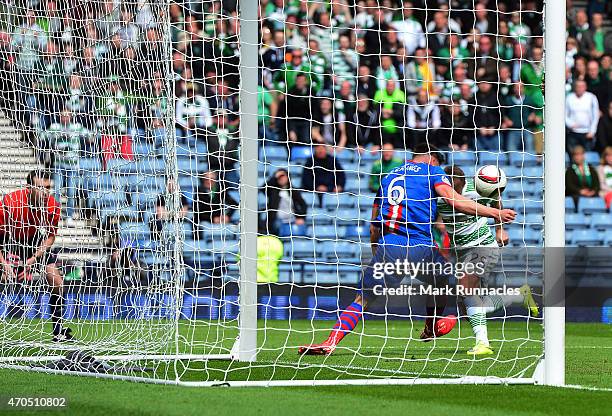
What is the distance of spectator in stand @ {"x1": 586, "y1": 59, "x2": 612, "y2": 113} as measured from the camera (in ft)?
67.3

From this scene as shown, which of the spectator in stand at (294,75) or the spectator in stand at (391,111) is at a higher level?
the spectator in stand at (294,75)

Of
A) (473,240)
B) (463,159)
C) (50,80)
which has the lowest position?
(473,240)

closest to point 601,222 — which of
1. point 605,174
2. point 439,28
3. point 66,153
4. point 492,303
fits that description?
point 605,174

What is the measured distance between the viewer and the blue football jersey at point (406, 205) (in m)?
10.3

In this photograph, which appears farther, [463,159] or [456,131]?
[456,131]

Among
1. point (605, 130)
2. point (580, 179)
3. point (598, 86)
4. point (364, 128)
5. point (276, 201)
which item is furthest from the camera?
point (598, 86)

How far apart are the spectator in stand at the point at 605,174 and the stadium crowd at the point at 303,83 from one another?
17 mm

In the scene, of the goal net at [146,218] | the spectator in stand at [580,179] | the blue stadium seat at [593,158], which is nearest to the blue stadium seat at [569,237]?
the spectator in stand at [580,179]

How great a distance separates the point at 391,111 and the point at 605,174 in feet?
16.2

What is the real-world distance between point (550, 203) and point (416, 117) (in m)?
10.3

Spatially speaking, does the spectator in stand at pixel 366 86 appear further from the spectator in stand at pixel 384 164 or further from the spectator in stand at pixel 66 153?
the spectator in stand at pixel 66 153

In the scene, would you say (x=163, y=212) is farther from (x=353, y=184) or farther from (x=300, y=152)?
(x=300, y=152)

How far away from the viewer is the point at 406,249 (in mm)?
10414

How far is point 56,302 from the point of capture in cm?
1095
